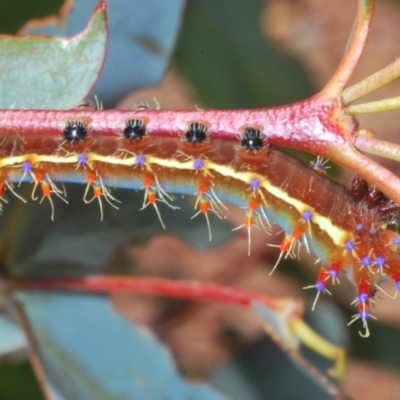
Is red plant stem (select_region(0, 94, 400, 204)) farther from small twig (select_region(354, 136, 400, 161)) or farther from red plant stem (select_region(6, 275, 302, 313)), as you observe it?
red plant stem (select_region(6, 275, 302, 313))

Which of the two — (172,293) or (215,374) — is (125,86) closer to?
(172,293)

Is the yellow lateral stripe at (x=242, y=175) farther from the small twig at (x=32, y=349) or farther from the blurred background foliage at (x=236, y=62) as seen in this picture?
the blurred background foliage at (x=236, y=62)

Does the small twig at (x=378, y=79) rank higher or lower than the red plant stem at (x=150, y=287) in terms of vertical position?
higher

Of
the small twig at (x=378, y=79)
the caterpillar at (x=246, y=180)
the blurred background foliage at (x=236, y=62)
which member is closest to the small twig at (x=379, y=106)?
the small twig at (x=378, y=79)

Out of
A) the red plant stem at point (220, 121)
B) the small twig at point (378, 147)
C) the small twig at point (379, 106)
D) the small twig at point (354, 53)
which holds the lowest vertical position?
the small twig at point (378, 147)

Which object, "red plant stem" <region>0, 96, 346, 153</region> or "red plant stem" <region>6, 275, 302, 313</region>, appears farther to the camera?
"red plant stem" <region>6, 275, 302, 313</region>

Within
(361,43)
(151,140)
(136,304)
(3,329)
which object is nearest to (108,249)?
(3,329)

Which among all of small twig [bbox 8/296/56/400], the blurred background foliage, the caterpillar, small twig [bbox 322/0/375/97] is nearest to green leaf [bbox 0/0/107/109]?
the caterpillar
